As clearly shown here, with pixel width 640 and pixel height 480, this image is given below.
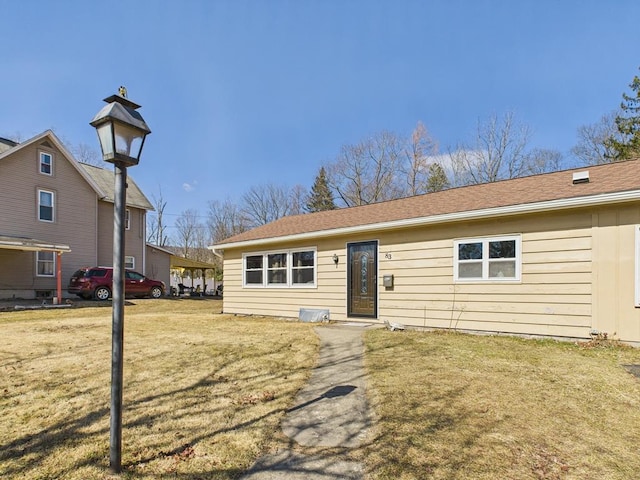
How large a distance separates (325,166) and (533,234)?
2528 cm

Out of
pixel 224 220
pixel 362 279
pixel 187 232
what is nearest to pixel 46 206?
pixel 362 279

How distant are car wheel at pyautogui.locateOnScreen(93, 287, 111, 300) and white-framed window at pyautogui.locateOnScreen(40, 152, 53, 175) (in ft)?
19.5

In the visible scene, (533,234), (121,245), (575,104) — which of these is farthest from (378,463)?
(575,104)

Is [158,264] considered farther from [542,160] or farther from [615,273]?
[542,160]

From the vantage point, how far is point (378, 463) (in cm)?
252

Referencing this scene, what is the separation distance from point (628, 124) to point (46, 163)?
96.9 feet

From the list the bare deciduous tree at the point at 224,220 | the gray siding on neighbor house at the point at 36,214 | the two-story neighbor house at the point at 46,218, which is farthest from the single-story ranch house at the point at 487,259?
the bare deciduous tree at the point at 224,220

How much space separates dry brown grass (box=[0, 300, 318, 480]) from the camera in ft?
8.46

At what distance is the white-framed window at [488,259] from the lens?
731cm

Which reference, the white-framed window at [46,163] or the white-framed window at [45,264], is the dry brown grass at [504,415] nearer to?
the white-framed window at [45,264]

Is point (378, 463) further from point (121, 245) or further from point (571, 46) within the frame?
point (571, 46)

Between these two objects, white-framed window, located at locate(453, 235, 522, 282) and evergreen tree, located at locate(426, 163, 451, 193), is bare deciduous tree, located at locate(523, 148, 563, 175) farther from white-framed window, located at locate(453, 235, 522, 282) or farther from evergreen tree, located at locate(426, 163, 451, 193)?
white-framed window, located at locate(453, 235, 522, 282)

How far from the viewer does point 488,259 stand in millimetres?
7602

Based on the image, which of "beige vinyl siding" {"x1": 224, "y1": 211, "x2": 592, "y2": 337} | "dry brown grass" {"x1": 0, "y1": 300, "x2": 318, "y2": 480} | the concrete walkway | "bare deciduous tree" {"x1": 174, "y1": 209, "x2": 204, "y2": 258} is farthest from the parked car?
"bare deciduous tree" {"x1": 174, "y1": 209, "x2": 204, "y2": 258}
